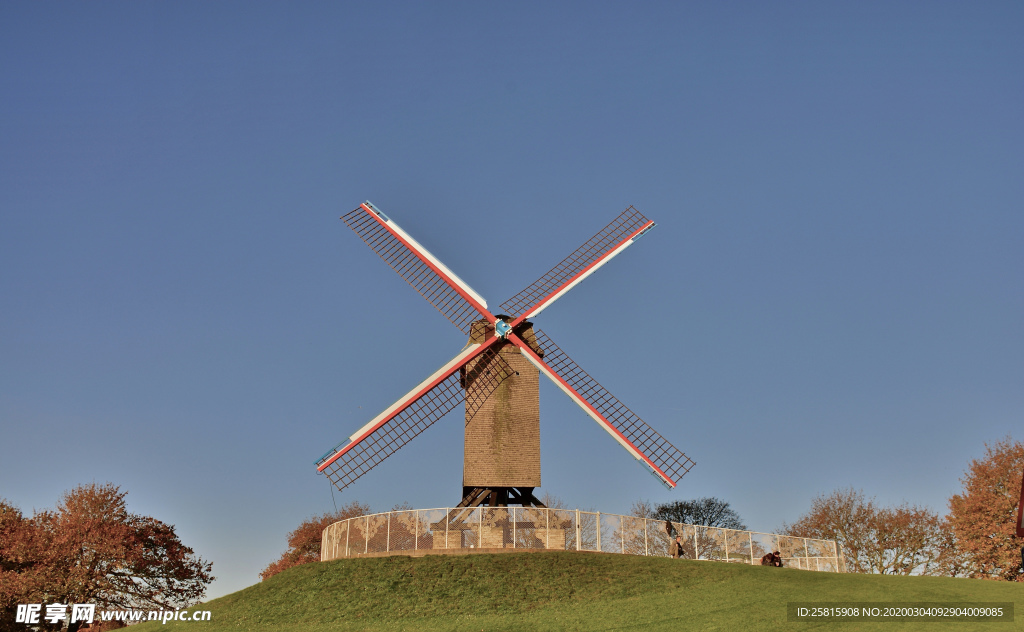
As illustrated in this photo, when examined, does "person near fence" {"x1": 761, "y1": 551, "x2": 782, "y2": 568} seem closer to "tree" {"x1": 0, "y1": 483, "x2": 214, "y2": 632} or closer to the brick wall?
the brick wall

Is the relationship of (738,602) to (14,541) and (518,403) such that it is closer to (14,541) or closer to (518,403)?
(518,403)

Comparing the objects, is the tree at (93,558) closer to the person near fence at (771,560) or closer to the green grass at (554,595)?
the green grass at (554,595)

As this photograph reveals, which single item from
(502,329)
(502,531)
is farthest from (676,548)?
(502,329)

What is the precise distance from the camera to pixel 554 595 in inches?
882

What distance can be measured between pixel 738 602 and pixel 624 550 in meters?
5.70

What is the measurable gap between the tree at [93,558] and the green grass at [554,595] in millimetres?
12950

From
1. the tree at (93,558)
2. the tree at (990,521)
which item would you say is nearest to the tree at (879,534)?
the tree at (990,521)

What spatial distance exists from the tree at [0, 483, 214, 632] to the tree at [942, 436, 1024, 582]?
3769cm

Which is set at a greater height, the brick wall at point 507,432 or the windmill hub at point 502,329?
the windmill hub at point 502,329

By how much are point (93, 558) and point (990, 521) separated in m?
42.5

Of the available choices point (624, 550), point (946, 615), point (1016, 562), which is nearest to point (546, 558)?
point (624, 550)

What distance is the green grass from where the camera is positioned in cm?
1997

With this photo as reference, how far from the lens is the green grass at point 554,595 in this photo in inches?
786

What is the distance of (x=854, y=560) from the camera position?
1812 inches
